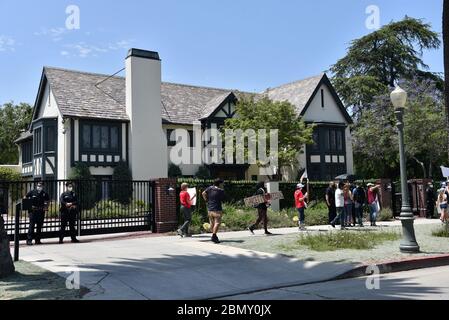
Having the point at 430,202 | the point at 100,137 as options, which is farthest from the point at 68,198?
the point at 430,202

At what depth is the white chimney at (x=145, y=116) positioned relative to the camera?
93.2 ft

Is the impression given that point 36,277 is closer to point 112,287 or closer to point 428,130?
point 112,287

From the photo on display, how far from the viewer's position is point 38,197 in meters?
13.6

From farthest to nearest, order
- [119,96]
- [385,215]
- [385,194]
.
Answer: [119,96] → [385,194] → [385,215]

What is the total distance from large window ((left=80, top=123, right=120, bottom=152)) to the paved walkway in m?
14.7

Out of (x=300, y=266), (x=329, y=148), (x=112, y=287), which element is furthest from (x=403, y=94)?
(x=329, y=148)

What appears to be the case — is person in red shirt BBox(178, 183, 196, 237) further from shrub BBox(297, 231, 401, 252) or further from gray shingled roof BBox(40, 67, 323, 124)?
gray shingled roof BBox(40, 67, 323, 124)

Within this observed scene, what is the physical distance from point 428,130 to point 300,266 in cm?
2449

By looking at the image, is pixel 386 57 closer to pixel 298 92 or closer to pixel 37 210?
pixel 298 92

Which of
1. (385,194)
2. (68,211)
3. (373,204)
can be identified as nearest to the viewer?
(68,211)

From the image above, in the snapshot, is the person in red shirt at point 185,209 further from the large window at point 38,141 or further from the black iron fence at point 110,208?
the large window at point 38,141

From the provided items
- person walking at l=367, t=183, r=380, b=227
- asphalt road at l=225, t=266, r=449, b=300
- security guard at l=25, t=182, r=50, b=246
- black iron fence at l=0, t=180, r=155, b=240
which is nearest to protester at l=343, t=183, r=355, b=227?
Answer: person walking at l=367, t=183, r=380, b=227

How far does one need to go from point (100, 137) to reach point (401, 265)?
842 inches

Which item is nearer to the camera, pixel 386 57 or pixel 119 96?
pixel 119 96
